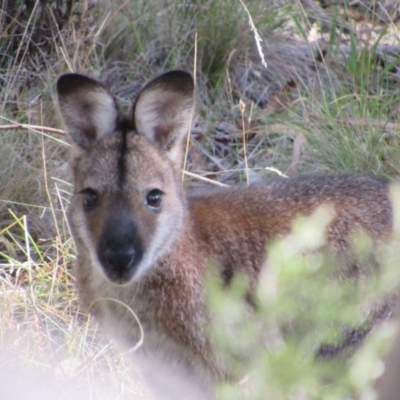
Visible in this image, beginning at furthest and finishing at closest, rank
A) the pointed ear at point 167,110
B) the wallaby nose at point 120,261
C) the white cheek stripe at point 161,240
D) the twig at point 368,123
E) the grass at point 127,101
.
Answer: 1. the twig at point 368,123
2. the grass at point 127,101
3. the pointed ear at point 167,110
4. the white cheek stripe at point 161,240
5. the wallaby nose at point 120,261

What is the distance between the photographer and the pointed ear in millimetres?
3928

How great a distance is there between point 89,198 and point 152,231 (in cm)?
29

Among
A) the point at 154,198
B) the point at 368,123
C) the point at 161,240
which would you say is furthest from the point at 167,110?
→ the point at 368,123

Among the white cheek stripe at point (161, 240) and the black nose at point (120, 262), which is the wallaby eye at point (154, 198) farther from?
the black nose at point (120, 262)

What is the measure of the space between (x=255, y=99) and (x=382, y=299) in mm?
3542

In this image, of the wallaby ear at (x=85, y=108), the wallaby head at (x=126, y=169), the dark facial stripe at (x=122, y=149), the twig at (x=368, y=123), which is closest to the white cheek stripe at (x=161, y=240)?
the wallaby head at (x=126, y=169)

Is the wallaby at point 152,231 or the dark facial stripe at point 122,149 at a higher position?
the dark facial stripe at point 122,149

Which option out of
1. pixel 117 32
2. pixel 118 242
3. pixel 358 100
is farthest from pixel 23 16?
pixel 118 242

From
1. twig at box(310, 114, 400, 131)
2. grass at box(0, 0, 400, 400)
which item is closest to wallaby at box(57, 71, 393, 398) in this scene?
grass at box(0, 0, 400, 400)

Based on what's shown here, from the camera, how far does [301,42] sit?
26.1 ft

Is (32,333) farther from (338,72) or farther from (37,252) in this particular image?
(338,72)

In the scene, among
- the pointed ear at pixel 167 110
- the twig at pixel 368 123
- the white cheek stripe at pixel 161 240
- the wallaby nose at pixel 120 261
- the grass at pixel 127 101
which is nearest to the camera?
the wallaby nose at pixel 120 261

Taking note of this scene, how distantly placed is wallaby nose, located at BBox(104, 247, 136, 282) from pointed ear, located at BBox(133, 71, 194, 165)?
62cm

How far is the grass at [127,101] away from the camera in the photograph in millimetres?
4730
